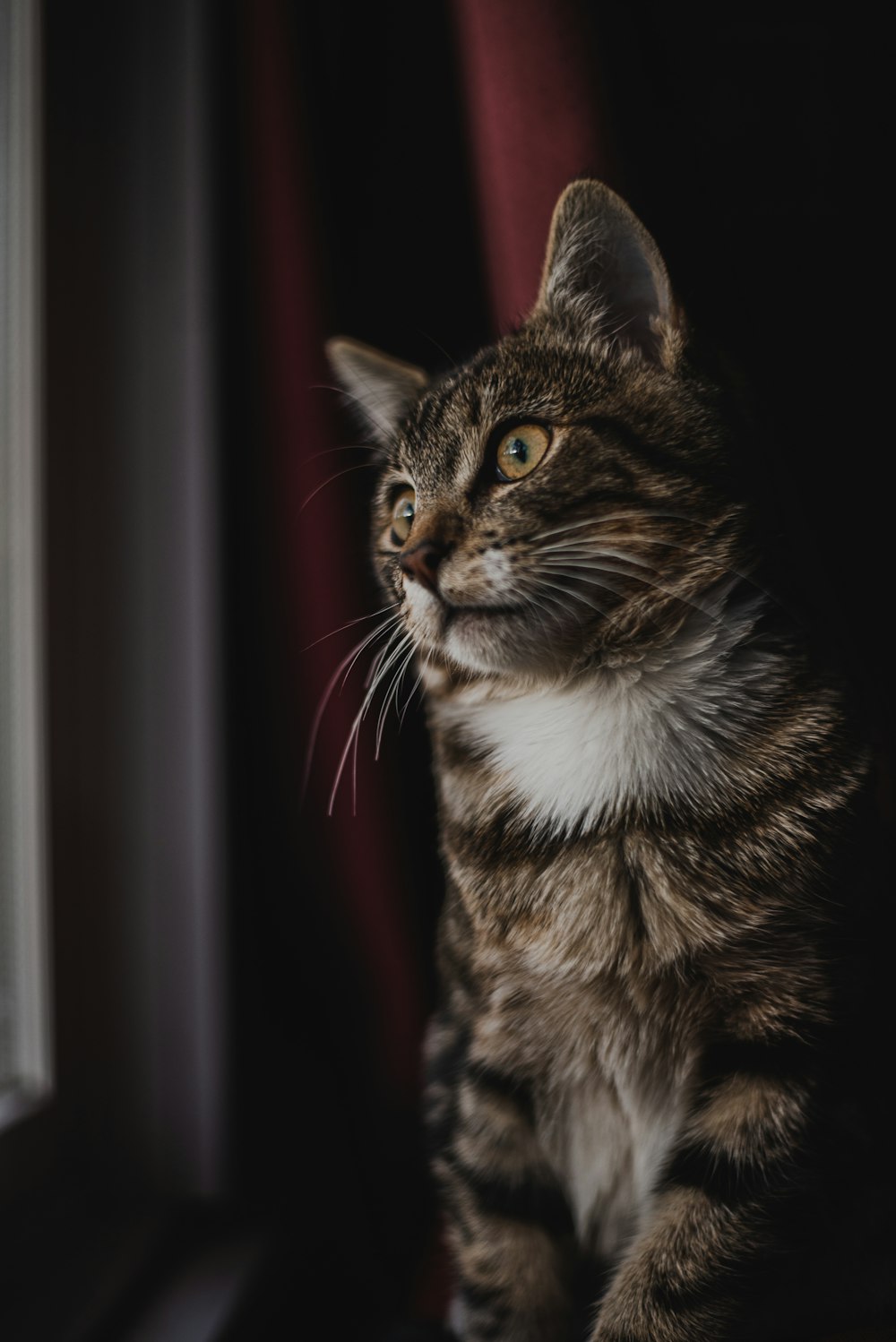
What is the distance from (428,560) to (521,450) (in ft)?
0.37

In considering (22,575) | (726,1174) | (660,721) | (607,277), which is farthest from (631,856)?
(22,575)

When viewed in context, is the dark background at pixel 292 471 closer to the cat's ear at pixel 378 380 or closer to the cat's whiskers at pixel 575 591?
the cat's ear at pixel 378 380

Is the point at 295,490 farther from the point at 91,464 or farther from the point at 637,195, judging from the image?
the point at 637,195

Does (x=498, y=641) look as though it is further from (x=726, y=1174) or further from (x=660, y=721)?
(x=726, y=1174)

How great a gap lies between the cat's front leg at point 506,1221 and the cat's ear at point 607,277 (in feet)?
1.87

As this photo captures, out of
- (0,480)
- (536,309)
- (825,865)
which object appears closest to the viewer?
(825,865)

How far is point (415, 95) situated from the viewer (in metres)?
0.99

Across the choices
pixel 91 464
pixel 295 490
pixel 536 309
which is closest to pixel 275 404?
pixel 295 490

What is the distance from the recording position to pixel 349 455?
0.96 meters

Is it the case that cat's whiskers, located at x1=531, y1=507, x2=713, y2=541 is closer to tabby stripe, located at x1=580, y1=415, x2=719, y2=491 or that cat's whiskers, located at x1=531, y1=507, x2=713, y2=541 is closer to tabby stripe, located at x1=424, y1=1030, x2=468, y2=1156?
tabby stripe, located at x1=580, y1=415, x2=719, y2=491

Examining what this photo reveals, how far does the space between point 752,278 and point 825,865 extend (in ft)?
2.30

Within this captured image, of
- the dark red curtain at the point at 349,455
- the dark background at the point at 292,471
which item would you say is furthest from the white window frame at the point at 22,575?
the dark red curtain at the point at 349,455

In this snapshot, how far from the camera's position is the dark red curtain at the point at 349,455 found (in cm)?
91

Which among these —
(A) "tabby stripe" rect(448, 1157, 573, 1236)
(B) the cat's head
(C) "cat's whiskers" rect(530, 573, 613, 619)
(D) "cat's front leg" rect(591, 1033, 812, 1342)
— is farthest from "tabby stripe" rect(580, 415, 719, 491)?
(A) "tabby stripe" rect(448, 1157, 573, 1236)
